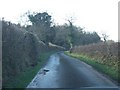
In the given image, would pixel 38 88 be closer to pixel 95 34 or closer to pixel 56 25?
pixel 95 34

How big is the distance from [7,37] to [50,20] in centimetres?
8945

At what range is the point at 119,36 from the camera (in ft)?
105

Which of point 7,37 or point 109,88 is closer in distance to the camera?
point 109,88

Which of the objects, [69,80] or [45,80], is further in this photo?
[45,80]

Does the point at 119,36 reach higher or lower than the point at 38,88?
higher

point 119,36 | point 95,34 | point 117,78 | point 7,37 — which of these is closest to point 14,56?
point 7,37

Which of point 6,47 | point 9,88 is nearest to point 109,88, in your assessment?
point 9,88

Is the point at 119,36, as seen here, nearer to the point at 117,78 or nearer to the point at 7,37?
the point at 117,78

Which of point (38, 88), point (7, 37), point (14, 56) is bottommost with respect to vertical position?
point (38, 88)

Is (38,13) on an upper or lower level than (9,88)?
upper

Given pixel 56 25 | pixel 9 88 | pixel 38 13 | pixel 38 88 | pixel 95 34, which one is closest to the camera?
pixel 9 88

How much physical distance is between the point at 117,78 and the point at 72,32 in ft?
259

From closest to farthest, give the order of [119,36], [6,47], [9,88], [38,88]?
[9,88]
[38,88]
[6,47]
[119,36]

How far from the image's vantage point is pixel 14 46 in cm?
1838
